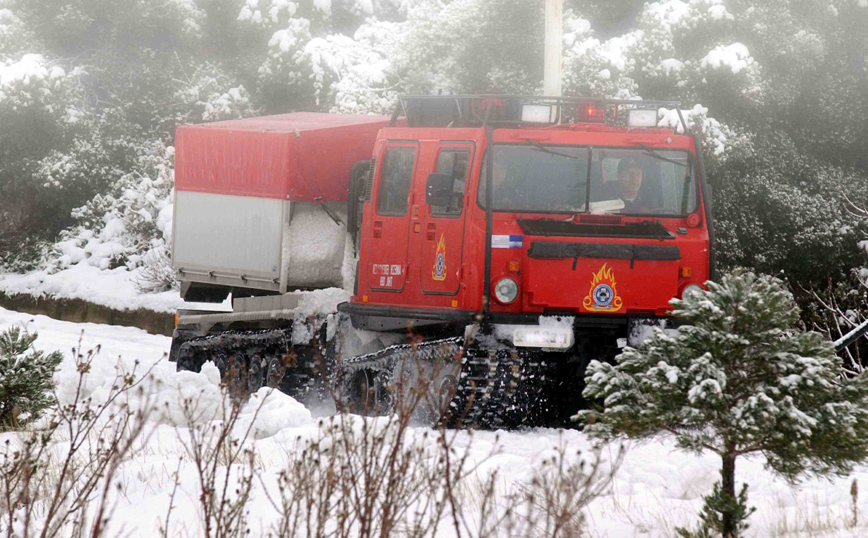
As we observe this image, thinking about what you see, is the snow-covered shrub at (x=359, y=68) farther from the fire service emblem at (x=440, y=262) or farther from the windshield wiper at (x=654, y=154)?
the windshield wiper at (x=654, y=154)

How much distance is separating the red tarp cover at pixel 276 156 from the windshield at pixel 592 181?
225 centimetres

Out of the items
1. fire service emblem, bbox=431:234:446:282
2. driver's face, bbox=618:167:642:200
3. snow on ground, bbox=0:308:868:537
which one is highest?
driver's face, bbox=618:167:642:200

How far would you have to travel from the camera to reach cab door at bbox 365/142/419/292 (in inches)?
418

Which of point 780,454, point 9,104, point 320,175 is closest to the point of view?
point 780,454

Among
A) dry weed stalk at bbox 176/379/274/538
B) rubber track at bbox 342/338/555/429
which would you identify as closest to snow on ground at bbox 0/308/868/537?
dry weed stalk at bbox 176/379/274/538

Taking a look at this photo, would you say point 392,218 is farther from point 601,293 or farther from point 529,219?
point 601,293

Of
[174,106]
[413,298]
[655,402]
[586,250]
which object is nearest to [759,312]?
[655,402]

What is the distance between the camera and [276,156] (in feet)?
38.3

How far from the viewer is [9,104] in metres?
27.1

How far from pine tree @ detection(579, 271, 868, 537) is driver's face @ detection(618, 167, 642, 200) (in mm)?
4756

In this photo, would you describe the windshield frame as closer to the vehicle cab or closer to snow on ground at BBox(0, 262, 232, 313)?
the vehicle cab

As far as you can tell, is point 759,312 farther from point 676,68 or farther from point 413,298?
point 676,68

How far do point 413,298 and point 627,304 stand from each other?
196cm

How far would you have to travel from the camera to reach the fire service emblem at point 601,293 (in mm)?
9688
